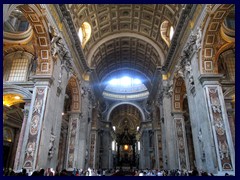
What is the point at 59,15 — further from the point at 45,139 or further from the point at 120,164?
the point at 120,164

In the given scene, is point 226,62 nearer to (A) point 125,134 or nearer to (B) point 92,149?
(B) point 92,149

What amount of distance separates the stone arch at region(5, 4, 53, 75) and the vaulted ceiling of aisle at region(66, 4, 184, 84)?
3.66 metres

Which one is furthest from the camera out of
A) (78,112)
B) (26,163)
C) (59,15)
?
(78,112)

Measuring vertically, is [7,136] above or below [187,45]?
below

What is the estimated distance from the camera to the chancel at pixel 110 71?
369 inches

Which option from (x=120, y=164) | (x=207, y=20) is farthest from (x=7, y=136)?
(x=120, y=164)

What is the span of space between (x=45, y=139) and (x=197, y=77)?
27.4 ft

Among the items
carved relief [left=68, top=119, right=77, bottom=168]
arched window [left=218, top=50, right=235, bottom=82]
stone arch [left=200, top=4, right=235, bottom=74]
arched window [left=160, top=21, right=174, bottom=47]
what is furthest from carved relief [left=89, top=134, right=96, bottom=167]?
stone arch [left=200, top=4, right=235, bottom=74]

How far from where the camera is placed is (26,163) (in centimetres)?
865

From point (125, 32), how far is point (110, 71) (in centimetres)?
710

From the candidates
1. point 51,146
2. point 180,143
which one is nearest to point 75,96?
point 51,146

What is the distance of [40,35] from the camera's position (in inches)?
A: 406

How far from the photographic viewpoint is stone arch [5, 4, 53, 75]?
30.8ft

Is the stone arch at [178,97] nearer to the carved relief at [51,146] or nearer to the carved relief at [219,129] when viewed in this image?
the carved relief at [219,129]
